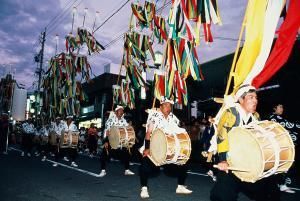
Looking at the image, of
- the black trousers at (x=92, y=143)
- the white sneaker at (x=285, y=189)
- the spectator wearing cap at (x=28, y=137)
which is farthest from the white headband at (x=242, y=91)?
the spectator wearing cap at (x=28, y=137)

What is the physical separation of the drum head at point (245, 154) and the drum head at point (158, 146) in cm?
205

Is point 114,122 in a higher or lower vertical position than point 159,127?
higher

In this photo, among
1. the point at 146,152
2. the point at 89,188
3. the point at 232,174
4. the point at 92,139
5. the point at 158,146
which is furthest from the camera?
the point at 92,139

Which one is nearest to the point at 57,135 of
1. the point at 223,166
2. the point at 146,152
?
the point at 146,152

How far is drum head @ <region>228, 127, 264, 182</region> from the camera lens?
3.25m

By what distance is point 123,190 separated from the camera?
6773 mm

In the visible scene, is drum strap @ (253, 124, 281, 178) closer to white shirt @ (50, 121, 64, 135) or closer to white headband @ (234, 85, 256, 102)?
white headband @ (234, 85, 256, 102)

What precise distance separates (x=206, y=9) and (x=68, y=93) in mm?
11476

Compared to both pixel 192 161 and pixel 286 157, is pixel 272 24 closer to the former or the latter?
pixel 286 157

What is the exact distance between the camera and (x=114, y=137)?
8.98 meters

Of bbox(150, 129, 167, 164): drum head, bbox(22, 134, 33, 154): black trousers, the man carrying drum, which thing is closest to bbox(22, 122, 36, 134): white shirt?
bbox(22, 134, 33, 154): black trousers

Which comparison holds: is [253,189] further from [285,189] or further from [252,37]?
[285,189]

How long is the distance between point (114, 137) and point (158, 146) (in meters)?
3.50

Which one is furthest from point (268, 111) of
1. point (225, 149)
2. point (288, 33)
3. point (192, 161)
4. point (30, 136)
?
point (30, 136)
